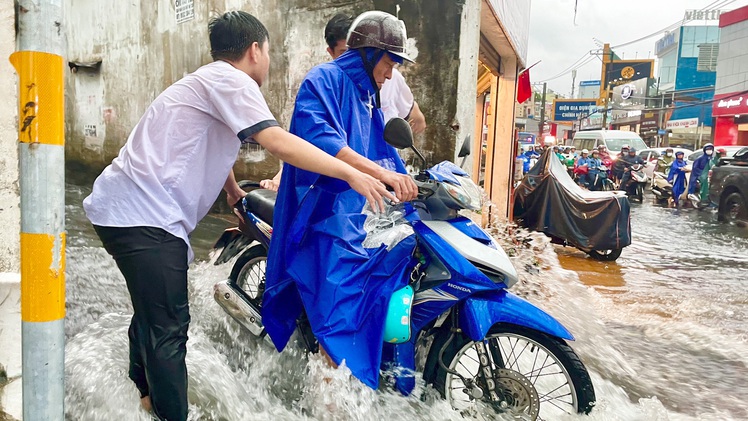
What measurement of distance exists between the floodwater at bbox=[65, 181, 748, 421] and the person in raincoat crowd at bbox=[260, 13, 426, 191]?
42.3 inches

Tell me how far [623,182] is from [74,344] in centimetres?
1598

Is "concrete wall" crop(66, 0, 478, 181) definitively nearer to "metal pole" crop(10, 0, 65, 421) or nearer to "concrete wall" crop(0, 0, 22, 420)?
"concrete wall" crop(0, 0, 22, 420)

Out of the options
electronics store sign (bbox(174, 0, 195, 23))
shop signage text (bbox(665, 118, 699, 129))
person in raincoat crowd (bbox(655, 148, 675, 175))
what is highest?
shop signage text (bbox(665, 118, 699, 129))

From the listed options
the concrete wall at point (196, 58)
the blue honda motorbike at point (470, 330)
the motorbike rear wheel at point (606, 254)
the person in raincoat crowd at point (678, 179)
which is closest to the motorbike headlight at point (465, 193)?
→ the blue honda motorbike at point (470, 330)

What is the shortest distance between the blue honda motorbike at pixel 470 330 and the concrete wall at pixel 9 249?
4.81 ft

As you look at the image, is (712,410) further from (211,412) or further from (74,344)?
(74,344)

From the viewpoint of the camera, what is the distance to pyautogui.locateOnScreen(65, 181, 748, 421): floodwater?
97.3 inches

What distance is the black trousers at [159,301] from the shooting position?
1975 mm

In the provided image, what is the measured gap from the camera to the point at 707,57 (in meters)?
44.2

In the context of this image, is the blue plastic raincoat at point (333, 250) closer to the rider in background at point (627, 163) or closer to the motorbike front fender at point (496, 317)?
the motorbike front fender at point (496, 317)

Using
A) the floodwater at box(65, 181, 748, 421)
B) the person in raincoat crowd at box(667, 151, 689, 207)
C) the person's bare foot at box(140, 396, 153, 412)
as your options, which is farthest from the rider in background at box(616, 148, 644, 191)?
the person's bare foot at box(140, 396, 153, 412)

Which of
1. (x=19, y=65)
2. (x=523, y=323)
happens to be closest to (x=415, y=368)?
(x=523, y=323)

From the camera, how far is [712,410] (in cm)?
315

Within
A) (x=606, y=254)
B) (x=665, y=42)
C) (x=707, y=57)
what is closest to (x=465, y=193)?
(x=606, y=254)
